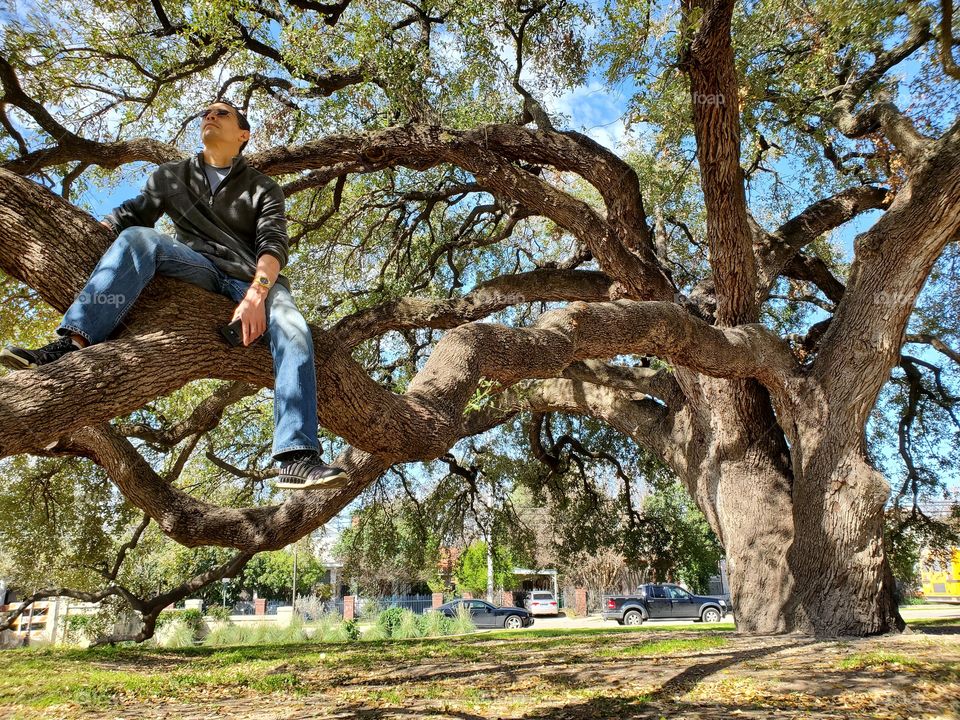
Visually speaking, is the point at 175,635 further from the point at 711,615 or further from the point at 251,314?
the point at 711,615

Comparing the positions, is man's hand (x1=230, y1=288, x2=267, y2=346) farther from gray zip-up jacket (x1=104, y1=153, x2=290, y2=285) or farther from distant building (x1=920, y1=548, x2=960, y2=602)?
distant building (x1=920, y1=548, x2=960, y2=602)

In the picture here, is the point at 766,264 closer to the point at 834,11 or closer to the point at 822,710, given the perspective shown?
the point at 834,11

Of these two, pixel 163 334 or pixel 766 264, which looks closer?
pixel 163 334

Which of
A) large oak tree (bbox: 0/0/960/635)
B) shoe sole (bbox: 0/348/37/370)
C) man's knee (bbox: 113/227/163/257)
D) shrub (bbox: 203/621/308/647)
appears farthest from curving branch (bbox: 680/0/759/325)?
shrub (bbox: 203/621/308/647)

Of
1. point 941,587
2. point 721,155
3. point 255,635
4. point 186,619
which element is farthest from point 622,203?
point 941,587

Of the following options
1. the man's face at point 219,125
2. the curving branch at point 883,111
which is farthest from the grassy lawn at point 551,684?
the curving branch at point 883,111

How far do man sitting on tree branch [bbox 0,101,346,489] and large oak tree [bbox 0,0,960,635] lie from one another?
135 centimetres

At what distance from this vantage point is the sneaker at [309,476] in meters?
2.53

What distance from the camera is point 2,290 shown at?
21.5 feet

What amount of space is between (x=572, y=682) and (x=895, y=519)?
8674 millimetres

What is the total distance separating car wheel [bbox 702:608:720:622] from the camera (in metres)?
20.3

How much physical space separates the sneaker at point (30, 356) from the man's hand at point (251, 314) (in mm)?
691

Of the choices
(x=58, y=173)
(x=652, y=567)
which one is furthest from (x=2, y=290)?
(x=652, y=567)

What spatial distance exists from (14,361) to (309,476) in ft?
4.14
